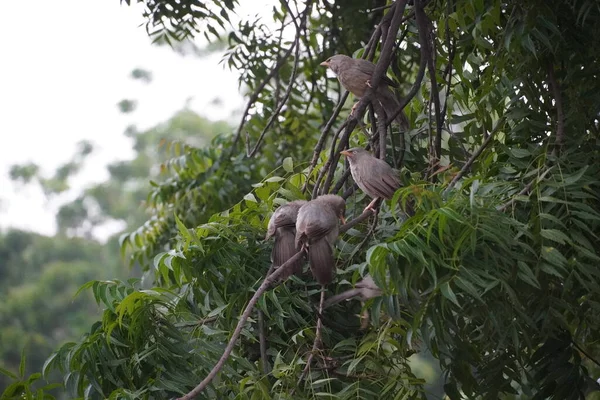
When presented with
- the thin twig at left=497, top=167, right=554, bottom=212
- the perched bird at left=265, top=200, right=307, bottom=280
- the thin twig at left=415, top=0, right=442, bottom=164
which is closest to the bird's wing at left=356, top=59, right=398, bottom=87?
the thin twig at left=415, top=0, right=442, bottom=164

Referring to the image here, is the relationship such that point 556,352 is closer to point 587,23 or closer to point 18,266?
point 587,23

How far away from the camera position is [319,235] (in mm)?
3182

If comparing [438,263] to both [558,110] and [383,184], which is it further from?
[558,110]

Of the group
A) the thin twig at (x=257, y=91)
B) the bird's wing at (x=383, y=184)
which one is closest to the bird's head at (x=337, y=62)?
the thin twig at (x=257, y=91)

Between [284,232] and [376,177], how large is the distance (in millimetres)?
435

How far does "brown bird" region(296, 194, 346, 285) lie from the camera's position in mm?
3152

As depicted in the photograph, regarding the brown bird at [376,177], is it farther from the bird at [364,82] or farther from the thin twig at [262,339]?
the thin twig at [262,339]

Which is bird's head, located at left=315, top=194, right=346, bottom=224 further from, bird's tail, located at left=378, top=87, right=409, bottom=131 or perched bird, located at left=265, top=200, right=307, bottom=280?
bird's tail, located at left=378, top=87, right=409, bottom=131

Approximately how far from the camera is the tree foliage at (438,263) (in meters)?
2.81

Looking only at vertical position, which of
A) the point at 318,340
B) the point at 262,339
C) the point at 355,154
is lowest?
the point at 318,340

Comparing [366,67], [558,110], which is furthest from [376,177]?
[366,67]

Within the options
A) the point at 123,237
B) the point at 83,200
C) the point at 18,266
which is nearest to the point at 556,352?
the point at 123,237

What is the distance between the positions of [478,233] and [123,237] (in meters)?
3.36

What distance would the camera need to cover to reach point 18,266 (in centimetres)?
1585
